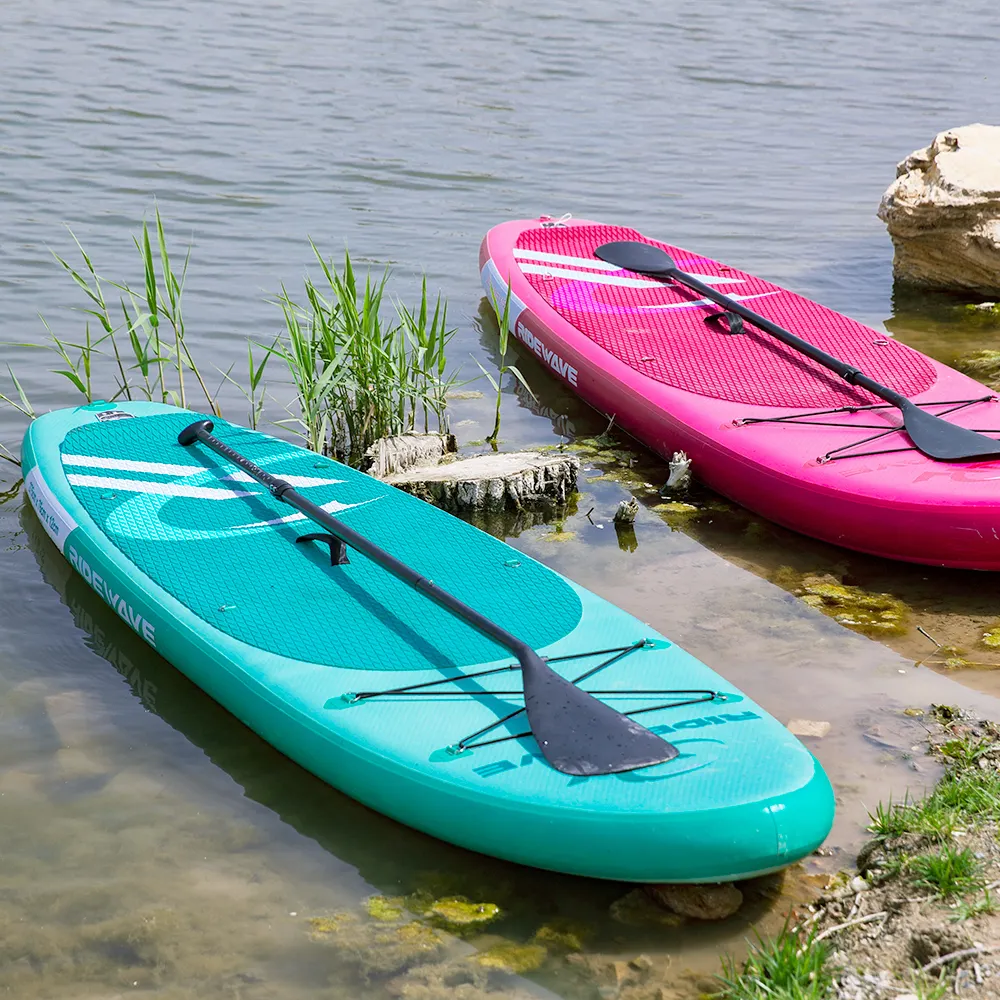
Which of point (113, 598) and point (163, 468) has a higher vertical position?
point (163, 468)

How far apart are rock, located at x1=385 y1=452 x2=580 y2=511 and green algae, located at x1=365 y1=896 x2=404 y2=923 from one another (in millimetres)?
1932

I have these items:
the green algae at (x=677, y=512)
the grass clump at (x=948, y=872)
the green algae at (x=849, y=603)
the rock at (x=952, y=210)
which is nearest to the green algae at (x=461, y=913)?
the grass clump at (x=948, y=872)

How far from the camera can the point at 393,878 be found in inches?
113

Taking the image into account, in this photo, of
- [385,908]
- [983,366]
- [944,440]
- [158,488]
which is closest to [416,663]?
[385,908]

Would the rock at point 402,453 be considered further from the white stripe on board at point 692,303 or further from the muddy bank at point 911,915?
the muddy bank at point 911,915

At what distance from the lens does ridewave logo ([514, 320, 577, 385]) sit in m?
5.67

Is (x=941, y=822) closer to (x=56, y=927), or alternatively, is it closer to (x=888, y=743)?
(x=888, y=743)

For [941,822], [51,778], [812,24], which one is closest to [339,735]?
[51,778]

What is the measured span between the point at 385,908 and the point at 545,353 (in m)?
3.55

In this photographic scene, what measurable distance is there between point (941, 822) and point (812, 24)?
49.7 feet

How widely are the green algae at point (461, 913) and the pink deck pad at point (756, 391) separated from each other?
7.02ft

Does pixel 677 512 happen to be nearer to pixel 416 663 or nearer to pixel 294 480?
pixel 294 480

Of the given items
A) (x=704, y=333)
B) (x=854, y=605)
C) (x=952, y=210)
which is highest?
(x=952, y=210)

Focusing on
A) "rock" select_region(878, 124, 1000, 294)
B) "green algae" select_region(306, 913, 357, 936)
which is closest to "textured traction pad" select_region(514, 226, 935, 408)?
"rock" select_region(878, 124, 1000, 294)
